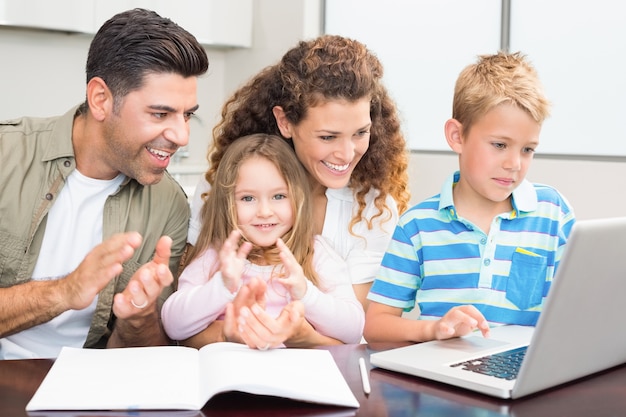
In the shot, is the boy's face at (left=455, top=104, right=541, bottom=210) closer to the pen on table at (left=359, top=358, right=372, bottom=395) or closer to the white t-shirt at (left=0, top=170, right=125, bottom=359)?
the pen on table at (left=359, top=358, right=372, bottom=395)

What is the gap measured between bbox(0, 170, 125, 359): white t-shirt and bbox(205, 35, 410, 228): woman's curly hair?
0.38m

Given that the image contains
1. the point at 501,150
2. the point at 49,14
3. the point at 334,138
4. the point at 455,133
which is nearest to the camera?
the point at 501,150

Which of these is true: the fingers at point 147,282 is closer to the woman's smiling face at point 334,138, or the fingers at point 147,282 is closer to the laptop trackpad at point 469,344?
the laptop trackpad at point 469,344

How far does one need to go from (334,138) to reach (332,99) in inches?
3.9

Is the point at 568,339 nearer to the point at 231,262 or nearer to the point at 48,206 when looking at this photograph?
the point at 231,262

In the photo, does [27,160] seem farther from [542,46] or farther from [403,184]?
[542,46]

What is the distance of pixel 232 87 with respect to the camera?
495 centimetres

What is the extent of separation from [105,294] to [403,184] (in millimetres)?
899

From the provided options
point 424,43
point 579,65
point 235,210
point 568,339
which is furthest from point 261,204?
point 424,43

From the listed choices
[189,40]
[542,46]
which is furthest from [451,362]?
[542,46]

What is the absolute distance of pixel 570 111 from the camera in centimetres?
354

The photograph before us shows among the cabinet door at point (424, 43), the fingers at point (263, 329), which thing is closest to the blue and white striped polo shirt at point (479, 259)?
the fingers at point (263, 329)

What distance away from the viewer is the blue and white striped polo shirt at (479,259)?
1.77m

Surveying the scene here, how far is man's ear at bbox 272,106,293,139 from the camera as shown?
220 centimetres
